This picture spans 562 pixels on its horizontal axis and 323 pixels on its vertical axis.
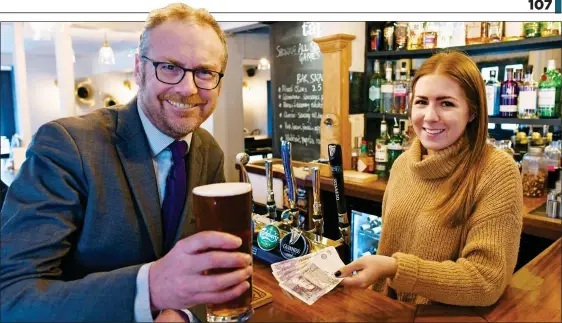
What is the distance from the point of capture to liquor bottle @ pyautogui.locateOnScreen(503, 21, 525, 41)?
2.54 metres

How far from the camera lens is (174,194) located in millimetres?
1058

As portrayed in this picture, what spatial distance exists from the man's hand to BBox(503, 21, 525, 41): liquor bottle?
253 cm

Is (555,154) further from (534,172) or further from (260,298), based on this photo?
(260,298)

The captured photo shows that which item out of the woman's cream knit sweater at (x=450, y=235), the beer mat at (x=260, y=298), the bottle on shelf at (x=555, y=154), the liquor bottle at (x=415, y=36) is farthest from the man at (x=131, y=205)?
the liquor bottle at (x=415, y=36)

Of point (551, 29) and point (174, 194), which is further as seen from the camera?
point (551, 29)

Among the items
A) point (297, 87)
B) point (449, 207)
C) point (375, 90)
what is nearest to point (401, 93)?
point (375, 90)

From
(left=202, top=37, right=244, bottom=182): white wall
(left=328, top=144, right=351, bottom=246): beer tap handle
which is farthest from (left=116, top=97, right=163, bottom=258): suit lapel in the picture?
(left=202, top=37, right=244, bottom=182): white wall

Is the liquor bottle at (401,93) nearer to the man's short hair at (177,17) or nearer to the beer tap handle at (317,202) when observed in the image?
the beer tap handle at (317,202)

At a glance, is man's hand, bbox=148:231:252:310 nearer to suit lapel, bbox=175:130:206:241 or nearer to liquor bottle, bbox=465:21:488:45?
suit lapel, bbox=175:130:206:241

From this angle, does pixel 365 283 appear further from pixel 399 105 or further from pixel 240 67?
pixel 240 67

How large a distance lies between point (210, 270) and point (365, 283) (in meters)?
0.42

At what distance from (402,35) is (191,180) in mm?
2496

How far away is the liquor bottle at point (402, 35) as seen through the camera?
3.10m

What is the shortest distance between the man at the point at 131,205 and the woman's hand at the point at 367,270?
1.09ft
